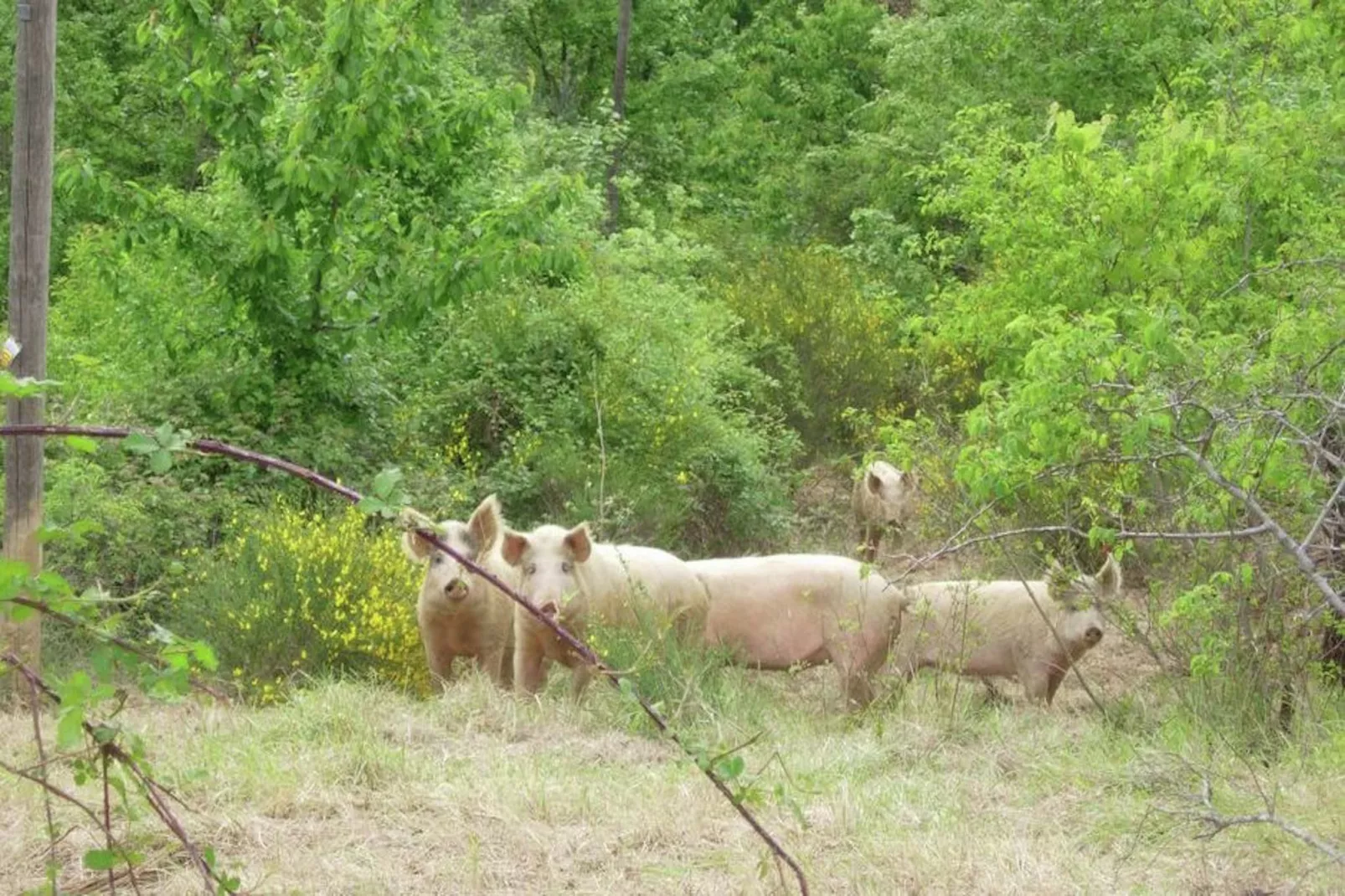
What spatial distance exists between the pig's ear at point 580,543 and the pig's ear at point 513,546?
215mm

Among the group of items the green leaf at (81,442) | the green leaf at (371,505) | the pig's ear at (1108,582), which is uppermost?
the green leaf at (81,442)

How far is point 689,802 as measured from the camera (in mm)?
6715

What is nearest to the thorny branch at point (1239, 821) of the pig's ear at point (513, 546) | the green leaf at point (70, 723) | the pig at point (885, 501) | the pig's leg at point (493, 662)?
the green leaf at point (70, 723)

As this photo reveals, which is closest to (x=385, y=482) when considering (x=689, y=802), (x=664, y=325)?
(x=689, y=802)

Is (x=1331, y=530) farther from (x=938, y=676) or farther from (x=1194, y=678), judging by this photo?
(x=938, y=676)

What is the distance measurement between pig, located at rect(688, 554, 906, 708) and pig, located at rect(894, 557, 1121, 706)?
0.60 feet

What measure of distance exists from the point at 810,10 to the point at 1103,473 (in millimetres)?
25724

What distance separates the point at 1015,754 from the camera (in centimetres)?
782

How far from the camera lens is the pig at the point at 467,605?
32.2 ft

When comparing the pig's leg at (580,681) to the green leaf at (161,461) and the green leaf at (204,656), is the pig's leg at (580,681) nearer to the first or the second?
the green leaf at (204,656)

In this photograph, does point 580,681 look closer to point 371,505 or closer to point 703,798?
point 703,798

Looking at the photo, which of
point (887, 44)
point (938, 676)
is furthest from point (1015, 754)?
point (887, 44)

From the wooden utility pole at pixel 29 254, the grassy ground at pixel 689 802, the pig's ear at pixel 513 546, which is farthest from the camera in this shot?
the pig's ear at pixel 513 546

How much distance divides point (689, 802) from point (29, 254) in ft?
14.8
